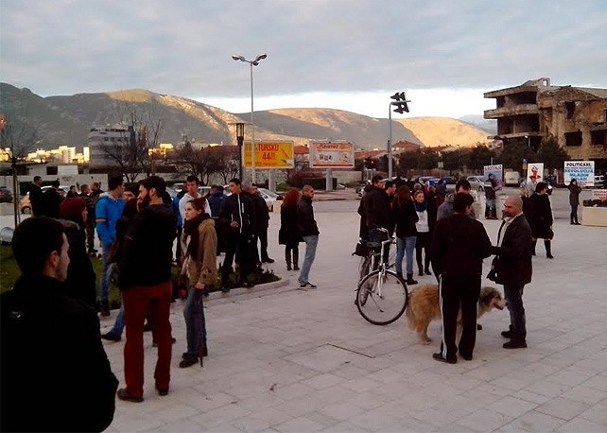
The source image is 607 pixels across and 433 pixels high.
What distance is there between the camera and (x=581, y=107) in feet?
234

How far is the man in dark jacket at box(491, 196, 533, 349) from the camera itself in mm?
6773

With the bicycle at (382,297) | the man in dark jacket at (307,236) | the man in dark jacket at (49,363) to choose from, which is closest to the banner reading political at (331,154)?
the man in dark jacket at (307,236)

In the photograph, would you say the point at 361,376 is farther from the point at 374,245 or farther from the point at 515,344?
the point at 374,245

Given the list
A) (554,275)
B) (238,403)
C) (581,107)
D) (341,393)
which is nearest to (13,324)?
(238,403)

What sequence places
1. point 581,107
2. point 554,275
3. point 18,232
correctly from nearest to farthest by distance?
point 18,232 → point 554,275 → point 581,107

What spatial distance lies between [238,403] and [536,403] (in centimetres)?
257

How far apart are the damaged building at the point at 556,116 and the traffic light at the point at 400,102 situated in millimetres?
55274

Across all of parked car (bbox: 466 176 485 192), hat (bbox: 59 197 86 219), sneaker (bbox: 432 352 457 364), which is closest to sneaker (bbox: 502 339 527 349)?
sneaker (bbox: 432 352 457 364)

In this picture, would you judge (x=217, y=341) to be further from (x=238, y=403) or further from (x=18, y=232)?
(x=18, y=232)

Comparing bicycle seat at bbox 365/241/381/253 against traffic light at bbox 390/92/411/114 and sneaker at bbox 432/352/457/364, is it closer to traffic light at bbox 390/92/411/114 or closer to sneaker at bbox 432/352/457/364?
sneaker at bbox 432/352/457/364

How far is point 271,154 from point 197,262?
38673 millimetres

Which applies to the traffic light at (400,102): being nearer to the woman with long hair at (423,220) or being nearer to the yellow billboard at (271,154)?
the woman with long hair at (423,220)

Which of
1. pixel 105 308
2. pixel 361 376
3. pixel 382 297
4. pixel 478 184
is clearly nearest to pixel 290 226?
pixel 382 297

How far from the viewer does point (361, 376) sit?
6.00m
